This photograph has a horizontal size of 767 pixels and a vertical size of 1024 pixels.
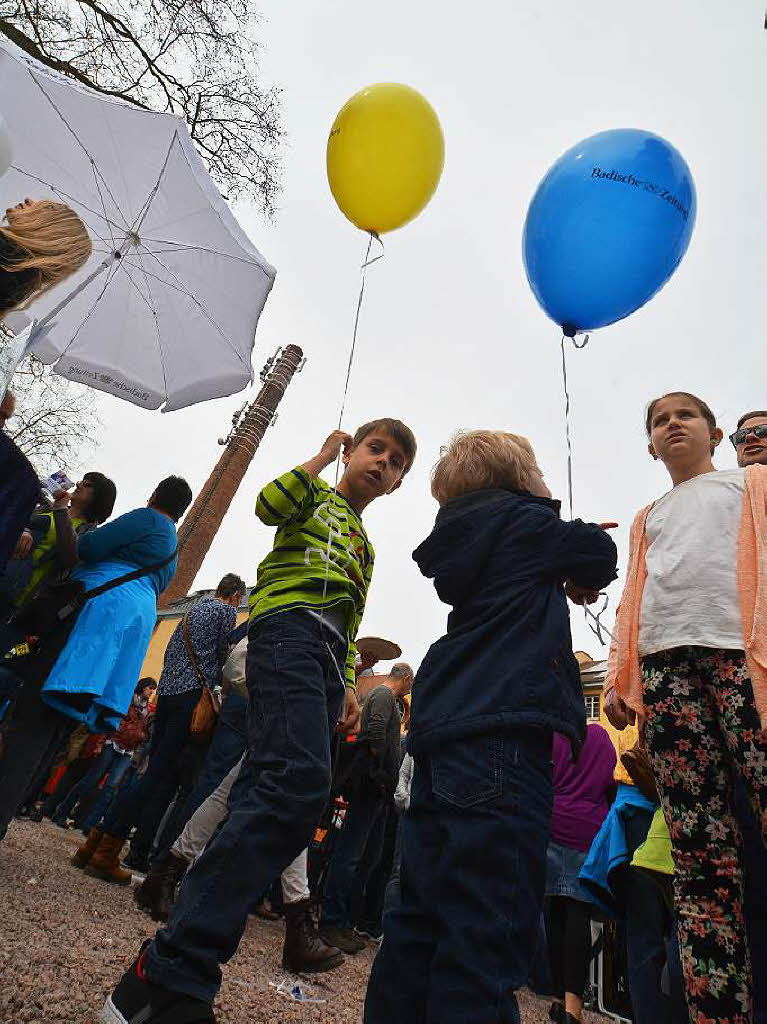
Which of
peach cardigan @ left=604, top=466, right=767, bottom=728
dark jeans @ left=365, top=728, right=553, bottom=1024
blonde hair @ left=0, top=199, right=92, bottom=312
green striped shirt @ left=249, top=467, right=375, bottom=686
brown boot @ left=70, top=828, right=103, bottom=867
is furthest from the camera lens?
brown boot @ left=70, top=828, right=103, bottom=867

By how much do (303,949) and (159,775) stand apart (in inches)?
66.0

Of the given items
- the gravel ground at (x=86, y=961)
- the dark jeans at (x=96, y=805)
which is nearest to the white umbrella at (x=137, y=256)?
the gravel ground at (x=86, y=961)

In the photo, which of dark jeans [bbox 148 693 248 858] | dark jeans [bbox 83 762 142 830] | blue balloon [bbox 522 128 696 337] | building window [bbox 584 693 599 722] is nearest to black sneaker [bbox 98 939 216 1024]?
dark jeans [bbox 148 693 248 858]

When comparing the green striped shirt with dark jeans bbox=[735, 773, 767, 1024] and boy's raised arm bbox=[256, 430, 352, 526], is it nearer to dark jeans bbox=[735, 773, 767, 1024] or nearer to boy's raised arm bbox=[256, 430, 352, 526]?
boy's raised arm bbox=[256, 430, 352, 526]

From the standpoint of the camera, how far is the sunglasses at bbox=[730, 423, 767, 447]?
2312mm

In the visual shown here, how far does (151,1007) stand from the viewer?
1.31 meters

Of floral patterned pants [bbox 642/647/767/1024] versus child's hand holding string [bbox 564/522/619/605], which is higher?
child's hand holding string [bbox 564/522/619/605]

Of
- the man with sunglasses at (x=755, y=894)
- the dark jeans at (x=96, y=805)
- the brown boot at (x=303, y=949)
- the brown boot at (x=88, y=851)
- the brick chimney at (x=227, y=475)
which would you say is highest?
the brick chimney at (x=227, y=475)

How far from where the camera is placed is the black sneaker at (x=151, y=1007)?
1.31 m

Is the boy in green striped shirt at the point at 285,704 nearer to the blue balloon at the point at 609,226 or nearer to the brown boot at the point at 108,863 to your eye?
the blue balloon at the point at 609,226

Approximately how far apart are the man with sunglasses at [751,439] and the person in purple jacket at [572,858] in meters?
1.57

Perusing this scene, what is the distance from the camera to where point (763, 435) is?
2.31 meters

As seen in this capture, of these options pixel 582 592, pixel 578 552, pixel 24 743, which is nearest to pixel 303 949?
pixel 24 743

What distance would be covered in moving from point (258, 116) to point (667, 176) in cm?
634
